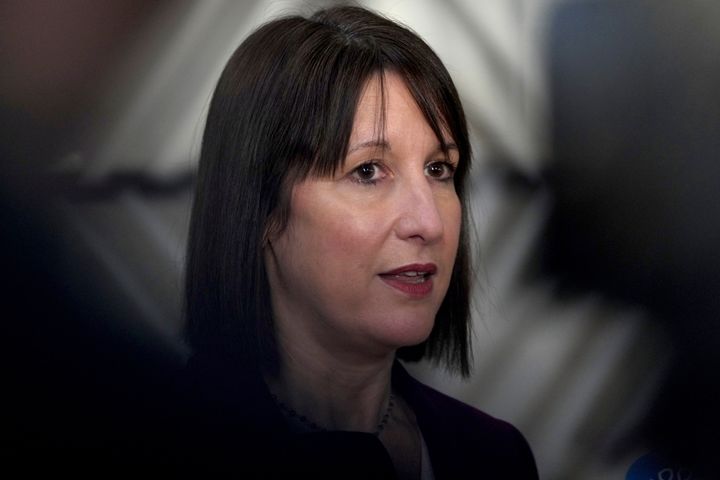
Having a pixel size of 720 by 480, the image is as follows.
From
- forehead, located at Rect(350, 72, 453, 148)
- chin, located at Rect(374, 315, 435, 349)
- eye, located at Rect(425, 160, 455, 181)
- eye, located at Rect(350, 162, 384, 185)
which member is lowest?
chin, located at Rect(374, 315, 435, 349)

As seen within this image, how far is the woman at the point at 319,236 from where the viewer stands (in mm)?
840

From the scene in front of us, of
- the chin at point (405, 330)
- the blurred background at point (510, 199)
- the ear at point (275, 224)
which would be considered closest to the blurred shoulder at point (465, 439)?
the blurred background at point (510, 199)

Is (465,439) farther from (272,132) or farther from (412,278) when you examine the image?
(272,132)

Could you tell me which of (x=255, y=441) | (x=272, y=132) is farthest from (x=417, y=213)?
(x=255, y=441)

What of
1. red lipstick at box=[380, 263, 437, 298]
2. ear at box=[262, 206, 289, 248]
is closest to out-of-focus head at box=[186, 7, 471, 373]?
ear at box=[262, 206, 289, 248]

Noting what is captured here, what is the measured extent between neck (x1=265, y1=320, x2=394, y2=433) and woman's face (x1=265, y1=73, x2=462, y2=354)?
1.0 inches

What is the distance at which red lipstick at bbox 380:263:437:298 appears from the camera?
858 millimetres

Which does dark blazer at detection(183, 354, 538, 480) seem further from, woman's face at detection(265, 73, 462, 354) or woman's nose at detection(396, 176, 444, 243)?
woman's nose at detection(396, 176, 444, 243)

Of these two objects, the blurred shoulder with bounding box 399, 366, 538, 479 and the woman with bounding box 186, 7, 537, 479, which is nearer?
the woman with bounding box 186, 7, 537, 479

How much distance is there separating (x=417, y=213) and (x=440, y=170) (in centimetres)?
7

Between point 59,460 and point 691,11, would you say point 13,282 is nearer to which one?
point 59,460

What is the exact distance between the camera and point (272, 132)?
2.79 feet

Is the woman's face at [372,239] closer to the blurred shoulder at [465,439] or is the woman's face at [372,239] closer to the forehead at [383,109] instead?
the forehead at [383,109]

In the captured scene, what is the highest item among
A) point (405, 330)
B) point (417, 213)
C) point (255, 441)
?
point (417, 213)
